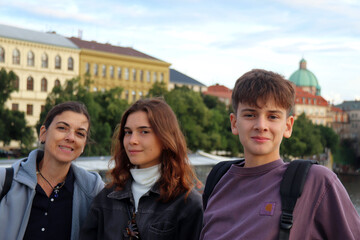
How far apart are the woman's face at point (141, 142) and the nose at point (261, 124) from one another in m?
1.07

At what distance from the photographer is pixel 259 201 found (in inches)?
108

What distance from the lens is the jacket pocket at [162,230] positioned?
11.6 ft

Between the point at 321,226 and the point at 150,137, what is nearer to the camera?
the point at 321,226

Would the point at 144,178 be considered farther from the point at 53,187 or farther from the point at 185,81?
the point at 185,81

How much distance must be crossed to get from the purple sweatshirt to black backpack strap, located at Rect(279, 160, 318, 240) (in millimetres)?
31

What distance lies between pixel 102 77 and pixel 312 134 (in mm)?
25787

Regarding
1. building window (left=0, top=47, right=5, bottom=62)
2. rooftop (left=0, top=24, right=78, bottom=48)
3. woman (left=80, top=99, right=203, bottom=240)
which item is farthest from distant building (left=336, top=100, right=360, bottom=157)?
woman (left=80, top=99, right=203, bottom=240)

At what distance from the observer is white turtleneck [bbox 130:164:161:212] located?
12.2 ft

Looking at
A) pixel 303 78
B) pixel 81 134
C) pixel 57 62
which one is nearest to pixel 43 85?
pixel 57 62

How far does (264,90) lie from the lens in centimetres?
287

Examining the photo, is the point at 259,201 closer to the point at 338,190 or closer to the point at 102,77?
the point at 338,190

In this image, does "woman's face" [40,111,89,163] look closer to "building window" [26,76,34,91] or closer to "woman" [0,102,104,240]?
"woman" [0,102,104,240]

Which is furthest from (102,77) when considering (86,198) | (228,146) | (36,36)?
(86,198)

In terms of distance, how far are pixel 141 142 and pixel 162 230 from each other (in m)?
0.61
